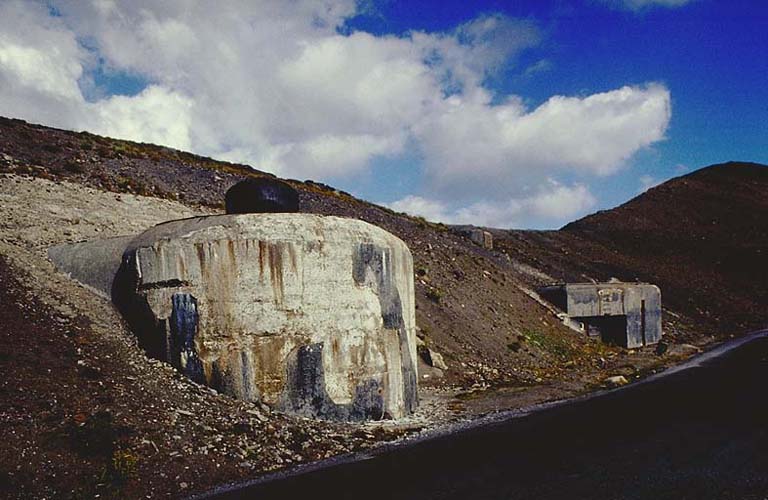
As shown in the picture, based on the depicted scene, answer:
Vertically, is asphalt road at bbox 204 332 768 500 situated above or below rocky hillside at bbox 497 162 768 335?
below

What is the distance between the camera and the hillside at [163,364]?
10320 millimetres

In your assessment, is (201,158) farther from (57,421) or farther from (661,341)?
(57,421)

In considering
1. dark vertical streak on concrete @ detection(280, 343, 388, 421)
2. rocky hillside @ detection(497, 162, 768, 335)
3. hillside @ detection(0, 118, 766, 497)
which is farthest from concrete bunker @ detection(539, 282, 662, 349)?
dark vertical streak on concrete @ detection(280, 343, 388, 421)

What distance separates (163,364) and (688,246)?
203 ft

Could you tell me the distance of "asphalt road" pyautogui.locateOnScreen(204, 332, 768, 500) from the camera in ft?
32.6

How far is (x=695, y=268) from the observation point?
58438 mm

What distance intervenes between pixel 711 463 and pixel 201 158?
3851 cm

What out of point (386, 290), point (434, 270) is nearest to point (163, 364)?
point (386, 290)

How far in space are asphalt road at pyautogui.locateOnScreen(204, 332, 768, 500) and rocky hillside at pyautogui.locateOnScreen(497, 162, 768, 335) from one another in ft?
93.2

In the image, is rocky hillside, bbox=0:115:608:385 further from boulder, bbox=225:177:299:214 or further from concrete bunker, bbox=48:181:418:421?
boulder, bbox=225:177:299:214

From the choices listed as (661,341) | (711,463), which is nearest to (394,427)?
(711,463)

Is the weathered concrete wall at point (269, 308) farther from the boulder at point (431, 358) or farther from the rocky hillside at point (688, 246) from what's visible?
the rocky hillside at point (688, 246)

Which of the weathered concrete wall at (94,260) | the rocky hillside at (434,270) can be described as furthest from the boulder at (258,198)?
the rocky hillside at (434,270)

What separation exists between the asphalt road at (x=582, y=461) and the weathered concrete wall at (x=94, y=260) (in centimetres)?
710
